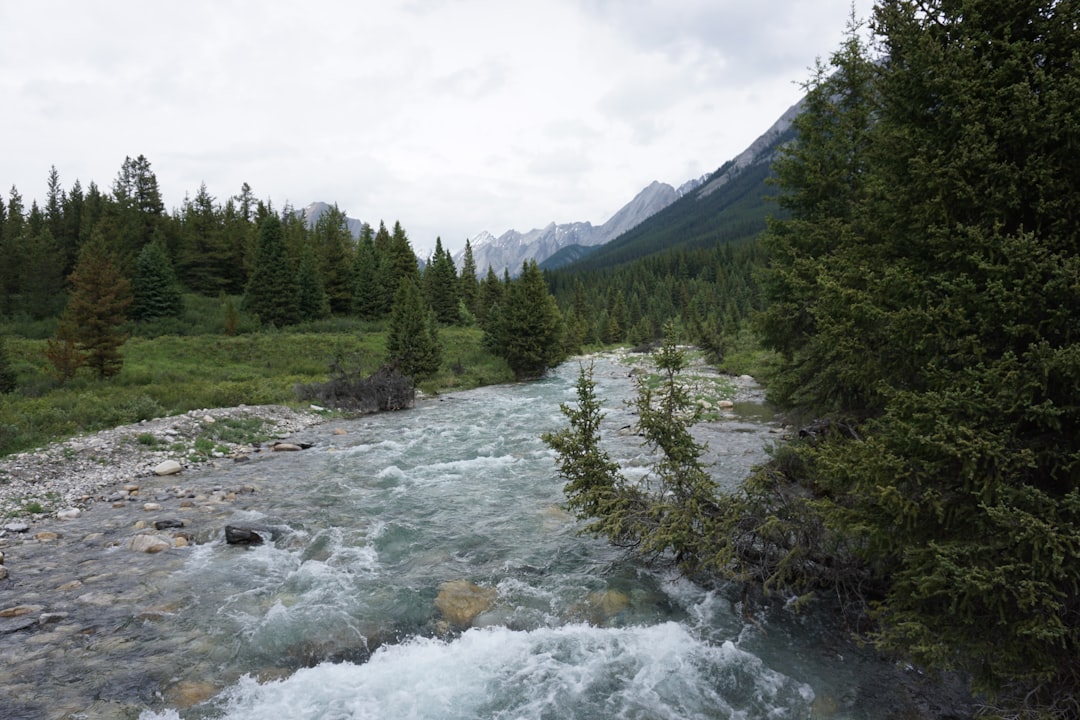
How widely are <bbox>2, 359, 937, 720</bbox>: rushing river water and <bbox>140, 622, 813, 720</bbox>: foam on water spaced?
0.07ft

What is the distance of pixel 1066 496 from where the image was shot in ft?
14.0

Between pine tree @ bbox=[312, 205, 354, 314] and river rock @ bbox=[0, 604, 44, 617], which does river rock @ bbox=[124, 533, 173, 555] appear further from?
pine tree @ bbox=[312, 205, 354, 314]

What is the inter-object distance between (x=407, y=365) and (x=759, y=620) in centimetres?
2852

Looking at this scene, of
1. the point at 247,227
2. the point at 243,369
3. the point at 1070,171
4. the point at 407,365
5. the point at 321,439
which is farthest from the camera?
the point at 247,227

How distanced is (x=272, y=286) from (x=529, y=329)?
29.7 metres

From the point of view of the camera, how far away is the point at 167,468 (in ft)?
51.7

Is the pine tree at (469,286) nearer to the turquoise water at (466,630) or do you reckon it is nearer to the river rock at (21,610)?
the turquoise water at (466,630)

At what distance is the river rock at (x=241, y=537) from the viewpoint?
10.7 metres

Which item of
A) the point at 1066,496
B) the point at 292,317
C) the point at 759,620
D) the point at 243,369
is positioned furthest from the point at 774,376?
the point at 292,317

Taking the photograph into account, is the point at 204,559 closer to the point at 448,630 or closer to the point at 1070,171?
the point at 448,630

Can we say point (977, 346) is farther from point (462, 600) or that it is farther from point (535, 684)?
point (462, 600)

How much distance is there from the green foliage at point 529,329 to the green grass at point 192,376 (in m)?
2.01

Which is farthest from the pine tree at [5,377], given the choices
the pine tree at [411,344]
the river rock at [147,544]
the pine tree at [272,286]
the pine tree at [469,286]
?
the pine tree at [469,286]

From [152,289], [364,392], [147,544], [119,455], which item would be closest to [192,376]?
[364,392]
